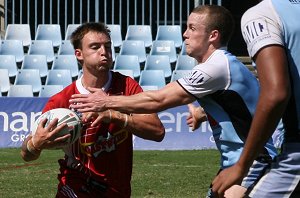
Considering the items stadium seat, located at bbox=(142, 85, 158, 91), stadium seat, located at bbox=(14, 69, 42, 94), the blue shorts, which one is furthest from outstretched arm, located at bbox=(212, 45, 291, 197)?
stadium seat, located at bbox=(14, 69, 42, 94)

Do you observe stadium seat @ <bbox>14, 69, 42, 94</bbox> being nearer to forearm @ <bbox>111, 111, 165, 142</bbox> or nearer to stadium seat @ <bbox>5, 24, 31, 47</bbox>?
stadium seat @ <bbox>5, 24, 31, 47</bbox>

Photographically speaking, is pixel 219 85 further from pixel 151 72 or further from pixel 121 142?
pixel 151 72

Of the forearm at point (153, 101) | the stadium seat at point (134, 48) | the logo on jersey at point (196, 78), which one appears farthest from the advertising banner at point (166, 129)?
the logo on jersey at point (196, 78)

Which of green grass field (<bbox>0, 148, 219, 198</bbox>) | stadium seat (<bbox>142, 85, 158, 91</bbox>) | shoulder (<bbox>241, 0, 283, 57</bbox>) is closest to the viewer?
shoulder (<bbox>241, 0, 283, 57</bbox>)

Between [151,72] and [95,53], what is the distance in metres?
13.1

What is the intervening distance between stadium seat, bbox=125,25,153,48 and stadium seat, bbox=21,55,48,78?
2329 millimetres

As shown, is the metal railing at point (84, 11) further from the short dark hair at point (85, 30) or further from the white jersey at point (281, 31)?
the white jersey at point (281, 31)

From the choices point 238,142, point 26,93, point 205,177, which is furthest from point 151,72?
point 238,142

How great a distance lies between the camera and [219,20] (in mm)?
5109

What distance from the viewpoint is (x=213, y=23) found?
16.8ft

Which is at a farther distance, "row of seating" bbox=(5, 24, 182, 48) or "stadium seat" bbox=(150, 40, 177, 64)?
"row of seating" bbox=(5, 24, 182, 48)

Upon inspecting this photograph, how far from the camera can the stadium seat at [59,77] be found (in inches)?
771

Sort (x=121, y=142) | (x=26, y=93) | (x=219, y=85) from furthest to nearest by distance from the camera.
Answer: (x=26, y=93)
(x=121, y=142)
(x=219, y=85)

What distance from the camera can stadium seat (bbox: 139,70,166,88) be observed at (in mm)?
19344
